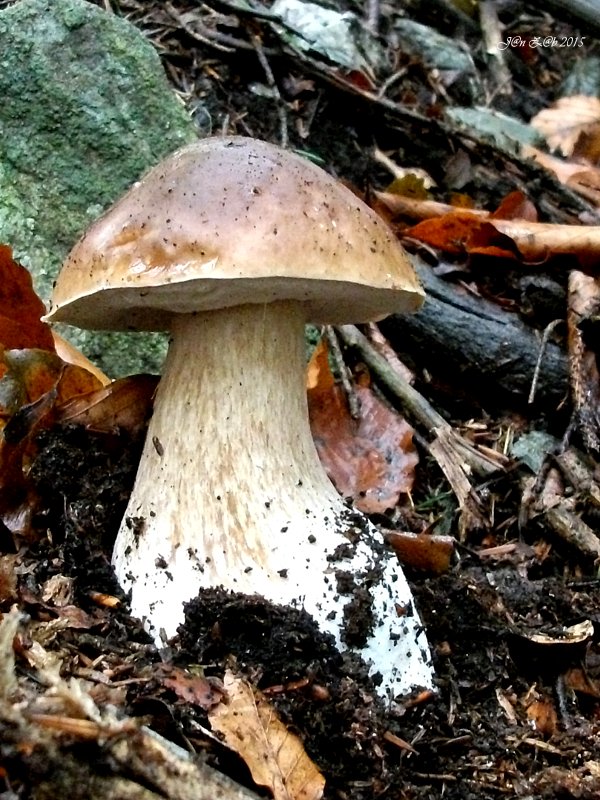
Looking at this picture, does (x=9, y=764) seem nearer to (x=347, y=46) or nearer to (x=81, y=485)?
(x=81, y=485)

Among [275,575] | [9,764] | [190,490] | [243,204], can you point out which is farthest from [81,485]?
[9,764]

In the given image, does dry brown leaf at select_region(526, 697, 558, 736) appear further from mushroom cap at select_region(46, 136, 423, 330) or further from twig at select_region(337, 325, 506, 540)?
mushroom cap at select_region(46, 136, 423, 330)

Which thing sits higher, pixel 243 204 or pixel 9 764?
pixel 243 204

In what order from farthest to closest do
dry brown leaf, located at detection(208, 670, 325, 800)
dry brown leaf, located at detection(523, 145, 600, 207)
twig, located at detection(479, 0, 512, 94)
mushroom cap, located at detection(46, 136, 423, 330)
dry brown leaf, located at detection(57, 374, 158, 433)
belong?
twig, located at detection(479, 0, 512, 94) < dry brown leaf, located at detection(523, 145, 600, 207) < dry brown leaf, located at detection(57, 374, 158, 433) < mushroom cap, located at detection(46, 136, 423, 330) < dry brown leaf, located at detection(208, 670, 325, 800)

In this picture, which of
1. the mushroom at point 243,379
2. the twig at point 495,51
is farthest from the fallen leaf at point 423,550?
the twig at point 495,51

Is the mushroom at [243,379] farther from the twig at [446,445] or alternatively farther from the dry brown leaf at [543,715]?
the twig at [446,445]

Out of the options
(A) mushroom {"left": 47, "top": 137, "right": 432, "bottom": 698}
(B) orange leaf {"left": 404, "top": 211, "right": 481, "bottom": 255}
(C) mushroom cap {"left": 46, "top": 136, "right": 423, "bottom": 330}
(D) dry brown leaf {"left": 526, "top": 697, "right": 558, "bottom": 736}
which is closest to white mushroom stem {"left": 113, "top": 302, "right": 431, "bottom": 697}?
(A) mushroom {"left": 47, "top": 137, "right": 432, "bottom": 698}
